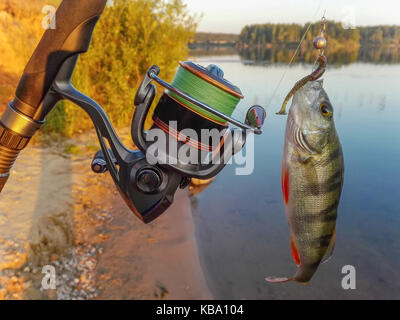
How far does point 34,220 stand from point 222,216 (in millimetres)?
3661

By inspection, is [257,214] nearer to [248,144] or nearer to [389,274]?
[389,274]

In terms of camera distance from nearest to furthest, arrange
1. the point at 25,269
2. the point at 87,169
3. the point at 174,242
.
Answer: 1. the point at 25,269
2. the point at 174,242
3. the point at 87,169

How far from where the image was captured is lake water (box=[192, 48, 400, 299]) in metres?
4.88

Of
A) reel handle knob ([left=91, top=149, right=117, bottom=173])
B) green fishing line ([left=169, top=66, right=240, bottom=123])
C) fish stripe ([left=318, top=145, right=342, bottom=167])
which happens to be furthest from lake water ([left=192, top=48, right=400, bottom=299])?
reel handle knob ([left=91, top=149, right=117, bottom=173])

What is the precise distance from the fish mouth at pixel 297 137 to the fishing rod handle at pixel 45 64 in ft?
2.43

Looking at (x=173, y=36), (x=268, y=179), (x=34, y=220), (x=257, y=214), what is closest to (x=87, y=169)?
(x=34, y=220)

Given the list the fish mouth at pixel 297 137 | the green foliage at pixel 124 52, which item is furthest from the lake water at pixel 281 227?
the green foliage at pixel 124 52

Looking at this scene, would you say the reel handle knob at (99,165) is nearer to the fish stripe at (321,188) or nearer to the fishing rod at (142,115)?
the fishing rod at (142,115)

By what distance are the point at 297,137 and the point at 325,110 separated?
0.13 metres

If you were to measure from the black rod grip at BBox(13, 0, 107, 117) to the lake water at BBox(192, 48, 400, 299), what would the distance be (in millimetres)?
606

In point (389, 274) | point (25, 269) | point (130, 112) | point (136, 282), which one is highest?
point (130, 112)

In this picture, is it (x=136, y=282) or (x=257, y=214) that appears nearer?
(x=136, y=282)

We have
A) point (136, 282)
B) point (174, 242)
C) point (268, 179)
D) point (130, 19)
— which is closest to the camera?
point (136, 282)

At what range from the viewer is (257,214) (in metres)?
7.25
